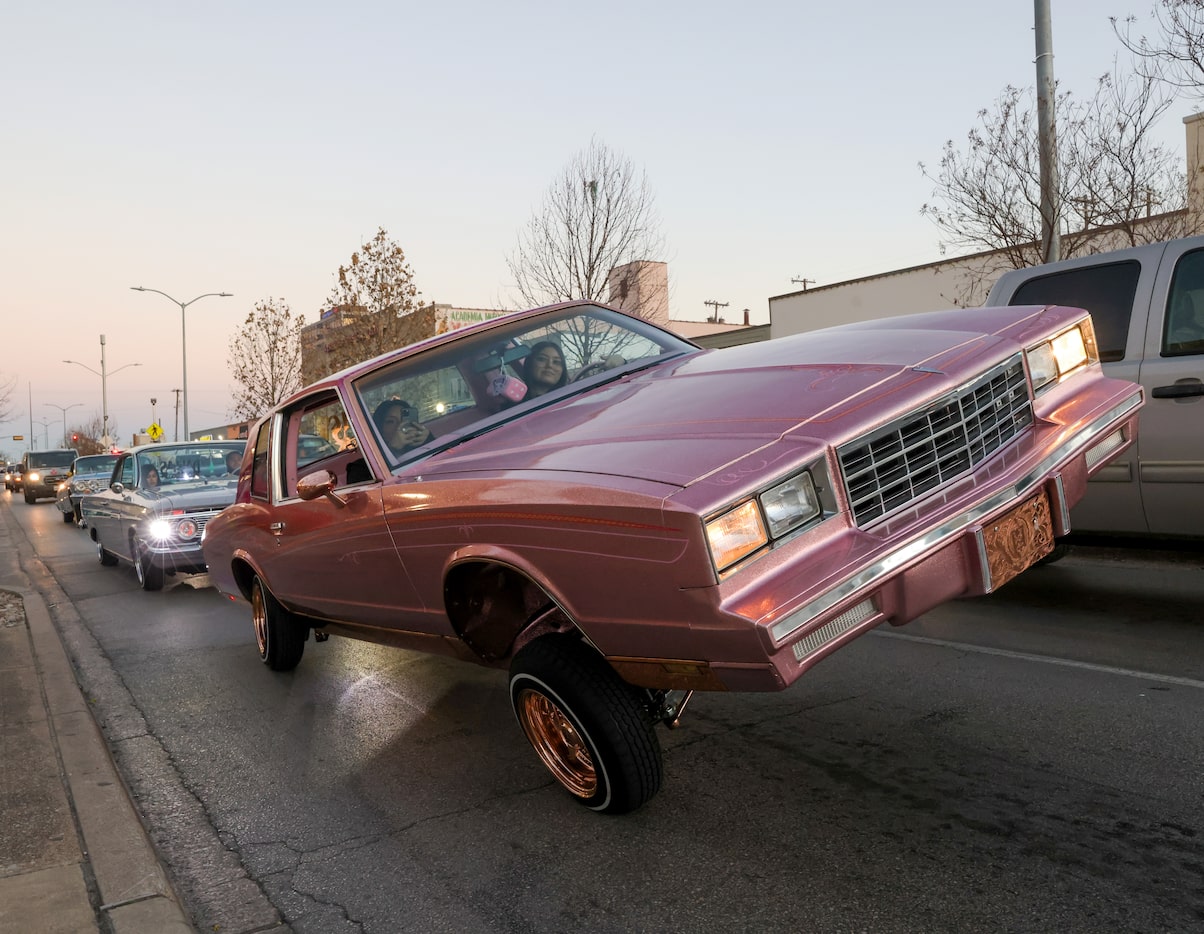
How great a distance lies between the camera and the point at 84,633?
795 centimetres

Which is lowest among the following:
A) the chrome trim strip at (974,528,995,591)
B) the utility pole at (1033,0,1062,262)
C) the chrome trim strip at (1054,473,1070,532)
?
the chrome trim strip at (974,528,995,591)

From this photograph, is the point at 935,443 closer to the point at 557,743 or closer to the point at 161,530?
the point at 557,743

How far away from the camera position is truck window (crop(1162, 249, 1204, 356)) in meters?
5.36

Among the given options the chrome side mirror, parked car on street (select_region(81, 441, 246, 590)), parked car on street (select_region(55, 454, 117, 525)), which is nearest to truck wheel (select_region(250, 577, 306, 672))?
the chrome side mirror

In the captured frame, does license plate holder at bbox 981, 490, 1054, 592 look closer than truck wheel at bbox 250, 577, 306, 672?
Yes

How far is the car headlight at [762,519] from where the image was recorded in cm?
270

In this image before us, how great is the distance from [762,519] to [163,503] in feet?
28.4

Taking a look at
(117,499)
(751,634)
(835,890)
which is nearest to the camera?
(751,634)

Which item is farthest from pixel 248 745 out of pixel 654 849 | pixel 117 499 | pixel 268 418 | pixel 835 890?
pixel 117 499

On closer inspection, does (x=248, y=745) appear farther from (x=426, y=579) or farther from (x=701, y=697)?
(x=701, y=697)

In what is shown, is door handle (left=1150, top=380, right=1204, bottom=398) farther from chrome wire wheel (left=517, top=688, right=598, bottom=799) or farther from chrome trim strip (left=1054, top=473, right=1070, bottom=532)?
chrome wire wheel (left=517, top=688, right=598, bottom=799)

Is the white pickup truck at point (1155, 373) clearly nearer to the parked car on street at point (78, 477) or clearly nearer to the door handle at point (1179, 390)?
the door handle at point (1179, 390)

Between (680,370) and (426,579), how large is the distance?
137 cm

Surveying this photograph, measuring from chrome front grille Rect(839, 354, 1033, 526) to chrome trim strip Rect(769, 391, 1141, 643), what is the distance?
13 cm
